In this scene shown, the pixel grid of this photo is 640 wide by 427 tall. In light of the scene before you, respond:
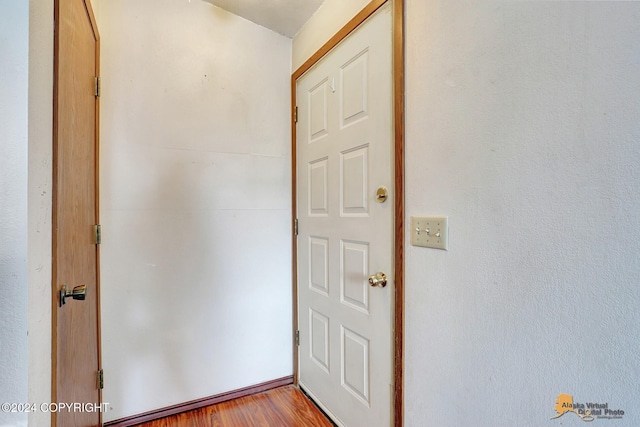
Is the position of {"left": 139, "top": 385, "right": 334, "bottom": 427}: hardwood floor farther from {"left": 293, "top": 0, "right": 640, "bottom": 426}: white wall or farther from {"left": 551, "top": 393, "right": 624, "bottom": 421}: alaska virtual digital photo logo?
{"left": 551, "top": 393, "right": 624, "bottom": 421}: alaska virtual digital photo logo

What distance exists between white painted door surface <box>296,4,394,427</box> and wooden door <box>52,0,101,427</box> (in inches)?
41.7

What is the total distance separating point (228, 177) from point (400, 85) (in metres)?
1.12

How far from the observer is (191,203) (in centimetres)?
168

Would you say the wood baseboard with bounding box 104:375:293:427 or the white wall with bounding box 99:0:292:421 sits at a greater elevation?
the white wall with bounding box 99:0:292:421

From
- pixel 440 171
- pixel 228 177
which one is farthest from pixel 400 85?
pixel 228 177

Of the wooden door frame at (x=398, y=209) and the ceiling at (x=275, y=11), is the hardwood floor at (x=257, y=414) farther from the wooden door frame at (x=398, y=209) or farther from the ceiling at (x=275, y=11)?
the ceiling at (x=275, y=11)

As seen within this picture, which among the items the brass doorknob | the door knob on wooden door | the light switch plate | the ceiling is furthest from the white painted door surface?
the door knob on wooden door

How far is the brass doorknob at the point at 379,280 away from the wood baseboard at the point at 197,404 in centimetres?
116

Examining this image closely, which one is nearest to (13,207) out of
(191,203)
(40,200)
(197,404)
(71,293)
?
(40,200)

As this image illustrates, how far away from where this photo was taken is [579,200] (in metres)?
0.66

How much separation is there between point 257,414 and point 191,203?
49.4 inches

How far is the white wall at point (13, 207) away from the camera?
58 cm

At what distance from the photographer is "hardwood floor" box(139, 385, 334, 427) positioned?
62.1 inches

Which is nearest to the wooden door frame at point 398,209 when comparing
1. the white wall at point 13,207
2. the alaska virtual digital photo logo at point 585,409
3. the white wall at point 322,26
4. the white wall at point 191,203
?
the white wall at point 322,26
